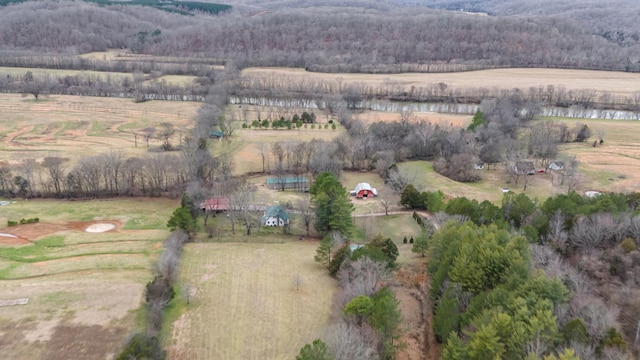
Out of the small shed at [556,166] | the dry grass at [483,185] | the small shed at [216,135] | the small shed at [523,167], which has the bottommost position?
the dry grass at [483,185]

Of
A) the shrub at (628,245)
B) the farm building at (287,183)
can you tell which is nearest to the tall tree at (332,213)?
the farm building at (287,183)

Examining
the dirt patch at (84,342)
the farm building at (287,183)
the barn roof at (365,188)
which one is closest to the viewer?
the dirt patch at (84,342)

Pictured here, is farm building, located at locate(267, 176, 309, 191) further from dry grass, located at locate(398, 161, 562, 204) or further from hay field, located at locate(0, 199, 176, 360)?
dry grass, located at locate(398, 161, 562, 204)

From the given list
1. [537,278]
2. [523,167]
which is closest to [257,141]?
[523,167]

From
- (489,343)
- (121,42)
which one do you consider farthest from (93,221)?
(121,42)

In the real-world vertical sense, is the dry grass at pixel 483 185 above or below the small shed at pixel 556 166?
below

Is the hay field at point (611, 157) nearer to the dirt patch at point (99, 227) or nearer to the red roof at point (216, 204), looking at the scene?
the red roof at point (216, 204)

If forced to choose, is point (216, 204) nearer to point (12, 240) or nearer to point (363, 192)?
point (363, 192)
